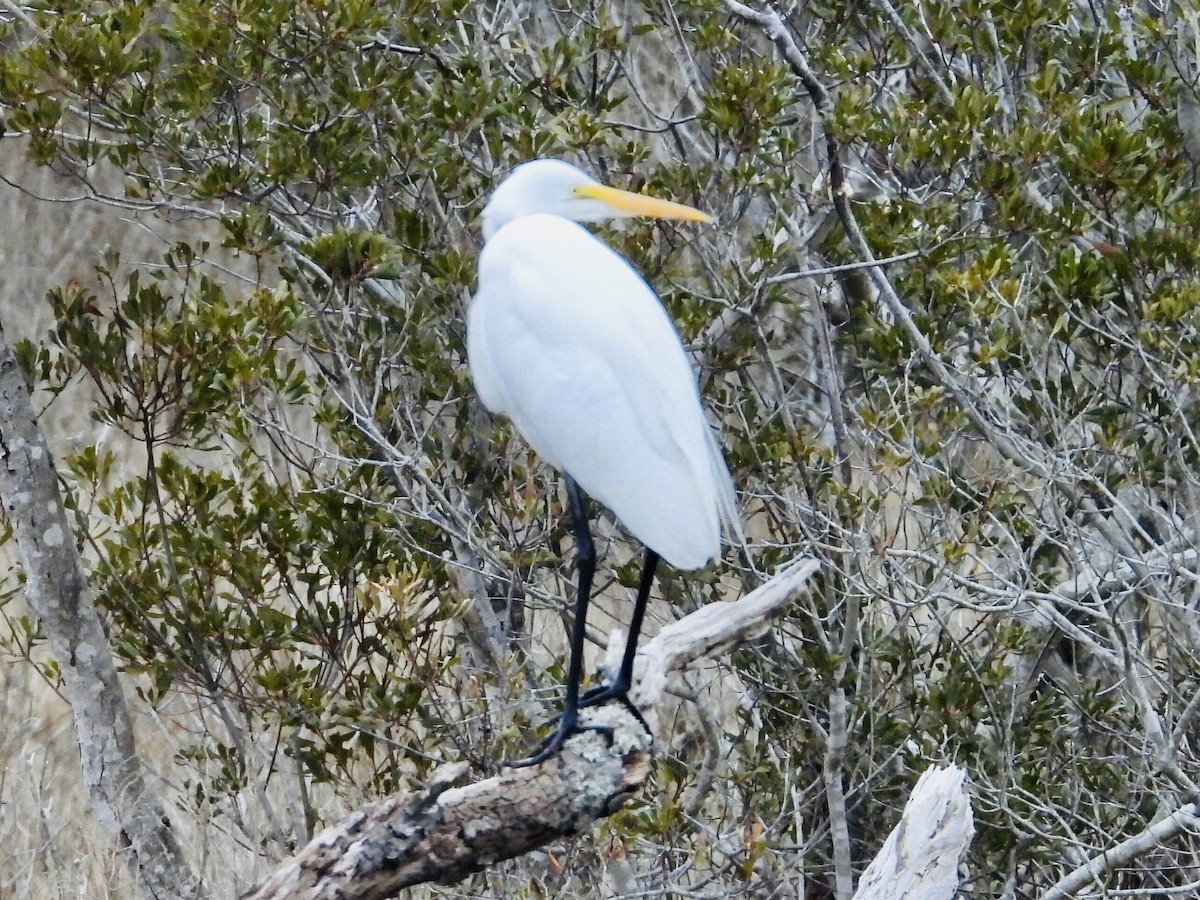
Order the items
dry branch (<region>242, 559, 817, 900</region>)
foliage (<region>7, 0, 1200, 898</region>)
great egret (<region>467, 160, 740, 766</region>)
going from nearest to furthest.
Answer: dry branch (<region>242, 559, 817, 900</region>) → great egret (<region>467, 160, 740, 766</region>) → foliage (<region>7, 0, 1200, 898</region>)

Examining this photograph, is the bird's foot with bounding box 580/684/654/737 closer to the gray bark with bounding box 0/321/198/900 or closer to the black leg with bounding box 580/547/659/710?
the black leg with bounding box 580/547/659/710

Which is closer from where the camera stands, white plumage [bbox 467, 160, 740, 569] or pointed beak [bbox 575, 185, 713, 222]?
white plumage [bbox 467, 160, 740, 569]

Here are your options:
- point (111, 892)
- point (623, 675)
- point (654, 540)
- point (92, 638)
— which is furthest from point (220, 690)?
point (654, 540)

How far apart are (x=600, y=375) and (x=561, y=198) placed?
382 mm

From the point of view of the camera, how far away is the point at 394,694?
144 inches

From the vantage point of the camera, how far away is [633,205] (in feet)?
9.04

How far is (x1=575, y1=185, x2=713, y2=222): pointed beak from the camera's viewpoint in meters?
2.76

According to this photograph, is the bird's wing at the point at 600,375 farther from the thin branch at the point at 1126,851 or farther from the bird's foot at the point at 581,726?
the thin branch at the point at 1126,851

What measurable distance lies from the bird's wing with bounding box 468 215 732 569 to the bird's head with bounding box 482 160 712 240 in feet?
0.29

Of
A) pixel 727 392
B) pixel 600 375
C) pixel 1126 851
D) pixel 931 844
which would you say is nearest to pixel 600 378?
pixel 600 375

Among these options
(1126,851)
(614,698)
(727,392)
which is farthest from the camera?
(727,392)

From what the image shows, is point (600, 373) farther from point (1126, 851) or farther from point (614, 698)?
point (1126, 851)

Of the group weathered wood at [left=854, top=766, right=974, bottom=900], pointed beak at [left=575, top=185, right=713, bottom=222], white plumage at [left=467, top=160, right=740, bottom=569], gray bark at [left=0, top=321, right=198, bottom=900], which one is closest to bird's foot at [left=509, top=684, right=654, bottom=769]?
white plumage at [left=467, top=160, right=740, bottom=569]

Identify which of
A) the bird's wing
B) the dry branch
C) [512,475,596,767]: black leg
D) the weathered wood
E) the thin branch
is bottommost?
the thin branch
